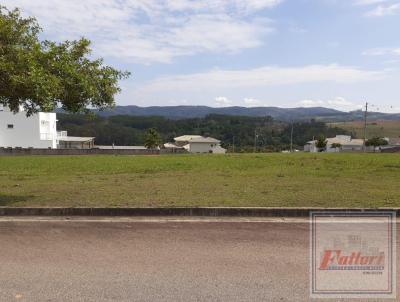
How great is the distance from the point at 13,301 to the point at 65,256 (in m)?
1.63

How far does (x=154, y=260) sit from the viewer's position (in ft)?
20.2

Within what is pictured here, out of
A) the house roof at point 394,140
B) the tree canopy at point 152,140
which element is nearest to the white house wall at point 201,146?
the tree canopy at point 152,140

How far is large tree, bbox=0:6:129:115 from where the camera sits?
9.32 metres

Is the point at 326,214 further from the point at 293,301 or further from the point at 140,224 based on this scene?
the point at 293,301

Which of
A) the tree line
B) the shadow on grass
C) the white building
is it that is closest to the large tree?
the shadow on grass

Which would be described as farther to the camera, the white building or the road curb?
the white building

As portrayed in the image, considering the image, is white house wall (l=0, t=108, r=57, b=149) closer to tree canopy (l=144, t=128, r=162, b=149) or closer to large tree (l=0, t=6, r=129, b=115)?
tree canopy (l=144, t=128, r=162, b=149)

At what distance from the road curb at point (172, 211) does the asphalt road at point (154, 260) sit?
0.67m

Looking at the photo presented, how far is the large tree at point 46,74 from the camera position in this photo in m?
9.32

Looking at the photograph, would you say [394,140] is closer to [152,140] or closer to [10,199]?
[152,140]

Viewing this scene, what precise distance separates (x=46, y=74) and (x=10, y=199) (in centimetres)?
355

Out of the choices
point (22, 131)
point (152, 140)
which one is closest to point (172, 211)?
point (22, 131)

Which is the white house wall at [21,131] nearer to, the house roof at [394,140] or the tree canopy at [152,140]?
the tree canopy at [152,140]

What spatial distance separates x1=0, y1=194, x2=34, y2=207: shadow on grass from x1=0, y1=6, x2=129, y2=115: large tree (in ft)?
7.17
